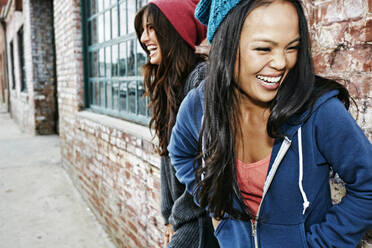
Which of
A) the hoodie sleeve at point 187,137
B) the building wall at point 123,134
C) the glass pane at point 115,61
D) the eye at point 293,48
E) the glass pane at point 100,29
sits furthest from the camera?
the glass pane at point 100,29

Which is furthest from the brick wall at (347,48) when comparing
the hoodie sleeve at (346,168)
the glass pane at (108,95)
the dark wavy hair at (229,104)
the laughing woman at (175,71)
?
the glass pane at (108,95)

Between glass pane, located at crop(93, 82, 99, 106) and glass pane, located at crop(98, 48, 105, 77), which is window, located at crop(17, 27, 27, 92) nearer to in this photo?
glass pane, located at crop(93, 82, 99, 106)

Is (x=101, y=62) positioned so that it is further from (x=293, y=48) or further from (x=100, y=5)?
(x=293, y=48)

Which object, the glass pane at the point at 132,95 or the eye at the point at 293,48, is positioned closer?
the eye at the point at 293,48

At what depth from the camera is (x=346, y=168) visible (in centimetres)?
95

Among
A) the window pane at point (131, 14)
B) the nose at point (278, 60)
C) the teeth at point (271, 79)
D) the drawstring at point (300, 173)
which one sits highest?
the window pane at point (131, 14)

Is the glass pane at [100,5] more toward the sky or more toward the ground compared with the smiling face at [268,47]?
more toward the sky

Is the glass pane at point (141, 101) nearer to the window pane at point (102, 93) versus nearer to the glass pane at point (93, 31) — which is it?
the window pane at point (102, 93)

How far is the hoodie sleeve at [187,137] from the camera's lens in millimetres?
1297

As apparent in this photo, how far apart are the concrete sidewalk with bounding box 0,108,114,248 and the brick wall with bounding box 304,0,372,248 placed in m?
2.91

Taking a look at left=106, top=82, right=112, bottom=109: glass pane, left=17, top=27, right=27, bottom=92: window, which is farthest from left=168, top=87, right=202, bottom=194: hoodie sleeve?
left=17, top=27, right=27, bottom=92: window

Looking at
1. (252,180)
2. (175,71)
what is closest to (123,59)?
(175,71)

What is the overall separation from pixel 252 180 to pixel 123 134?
2.16 meters

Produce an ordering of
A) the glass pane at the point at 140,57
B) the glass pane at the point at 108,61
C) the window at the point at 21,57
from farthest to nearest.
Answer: the window at the point at 21,57 → the glass pane at the point at 108,61 → the glass pane at the point at 140,57
